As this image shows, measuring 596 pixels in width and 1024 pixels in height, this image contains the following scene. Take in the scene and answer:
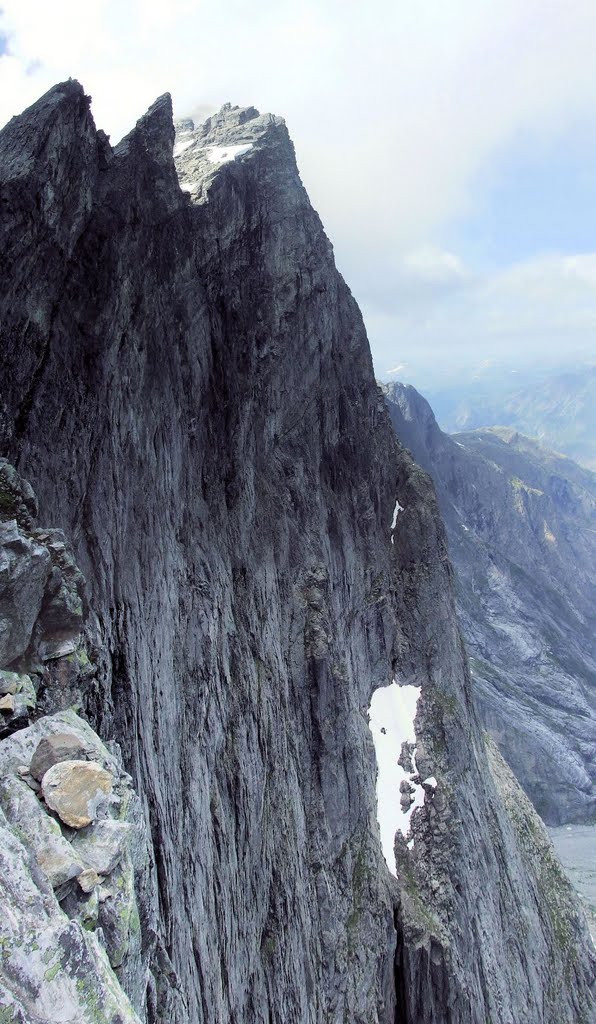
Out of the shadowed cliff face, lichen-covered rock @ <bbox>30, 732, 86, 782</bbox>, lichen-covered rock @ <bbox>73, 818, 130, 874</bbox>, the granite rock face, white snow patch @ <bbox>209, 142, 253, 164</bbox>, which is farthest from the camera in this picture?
the granite rock face

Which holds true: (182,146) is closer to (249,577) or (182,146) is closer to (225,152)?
(225,152)

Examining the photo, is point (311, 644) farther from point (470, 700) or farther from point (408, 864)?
point (470, 700)

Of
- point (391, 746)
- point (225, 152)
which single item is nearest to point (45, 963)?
point (225, 152)

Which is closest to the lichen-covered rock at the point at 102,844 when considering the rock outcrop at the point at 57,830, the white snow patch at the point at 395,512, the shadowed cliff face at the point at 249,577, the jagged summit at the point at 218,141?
the rock outcrop at the point at 57,830

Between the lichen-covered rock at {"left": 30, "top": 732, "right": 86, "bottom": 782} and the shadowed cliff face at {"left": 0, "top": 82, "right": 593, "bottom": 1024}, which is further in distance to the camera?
the shadowed cliff face at {"left": 0, "top": 82, "right": 593, "bottom": 1024}

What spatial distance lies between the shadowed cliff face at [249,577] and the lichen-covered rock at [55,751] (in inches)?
163

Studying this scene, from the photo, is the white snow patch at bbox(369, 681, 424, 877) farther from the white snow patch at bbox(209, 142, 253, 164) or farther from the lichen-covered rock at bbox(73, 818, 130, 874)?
the white snow patch at bbox(209, 142, 253, 164)

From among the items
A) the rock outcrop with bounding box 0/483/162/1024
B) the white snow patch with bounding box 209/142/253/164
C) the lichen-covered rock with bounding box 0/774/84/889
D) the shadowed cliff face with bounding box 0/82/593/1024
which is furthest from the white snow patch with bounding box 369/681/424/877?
the lichen-covered rock with bounding box 0/774/84/889

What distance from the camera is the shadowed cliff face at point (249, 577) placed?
17328mm

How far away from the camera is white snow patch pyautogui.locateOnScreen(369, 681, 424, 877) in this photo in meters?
45.1

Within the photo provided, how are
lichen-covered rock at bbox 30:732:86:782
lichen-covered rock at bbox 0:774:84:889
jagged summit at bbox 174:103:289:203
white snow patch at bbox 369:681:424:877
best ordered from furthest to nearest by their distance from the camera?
white snow patch at bbox 369:681:424:877 → jagged summit at bbox 174:103:289:203 → lichen-covered rock at bbox 30:732:86:782 → lichen-covered rock at bbox 0:774:84:889

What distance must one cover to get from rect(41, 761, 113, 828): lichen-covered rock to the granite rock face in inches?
5140

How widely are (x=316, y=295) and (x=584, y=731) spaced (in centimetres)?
13995

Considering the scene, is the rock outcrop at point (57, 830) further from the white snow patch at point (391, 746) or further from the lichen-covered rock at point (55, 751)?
the white snow patch at point (391, 746)
